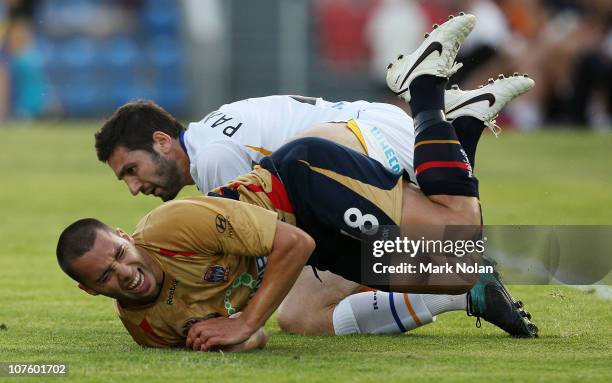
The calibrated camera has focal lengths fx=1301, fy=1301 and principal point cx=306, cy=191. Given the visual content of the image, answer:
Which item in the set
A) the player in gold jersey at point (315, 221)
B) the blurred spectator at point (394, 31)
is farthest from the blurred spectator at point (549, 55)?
the player in gold jersey at point (315, 221)

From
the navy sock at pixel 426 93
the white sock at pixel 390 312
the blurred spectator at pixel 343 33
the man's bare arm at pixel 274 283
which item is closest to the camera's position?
the man's bare arm at pixel 274 283

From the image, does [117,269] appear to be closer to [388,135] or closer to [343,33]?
[388,135]

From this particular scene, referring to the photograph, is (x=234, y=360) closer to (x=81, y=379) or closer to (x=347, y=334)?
(x=81, y=379)

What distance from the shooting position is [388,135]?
7.14m

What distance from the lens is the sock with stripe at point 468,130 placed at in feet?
23.1

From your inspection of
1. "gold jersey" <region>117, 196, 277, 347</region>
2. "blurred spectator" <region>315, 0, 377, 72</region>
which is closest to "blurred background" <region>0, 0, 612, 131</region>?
"blurred spectator" <region>315, 0, 377, 72</region>

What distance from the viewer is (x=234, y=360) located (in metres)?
5.68

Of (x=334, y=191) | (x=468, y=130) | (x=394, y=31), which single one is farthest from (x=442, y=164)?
(x=394, y=31)

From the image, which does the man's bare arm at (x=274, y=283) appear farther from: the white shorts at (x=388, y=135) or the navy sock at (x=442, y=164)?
the white shorts at (x=388, y=135)

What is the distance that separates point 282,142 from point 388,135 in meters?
0.58

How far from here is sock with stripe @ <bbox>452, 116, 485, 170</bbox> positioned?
7035 mm

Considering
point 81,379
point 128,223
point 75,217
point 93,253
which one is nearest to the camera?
point 81,379

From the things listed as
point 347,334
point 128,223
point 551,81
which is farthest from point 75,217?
point 551,81

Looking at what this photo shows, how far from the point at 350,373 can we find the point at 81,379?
43.2 inches
